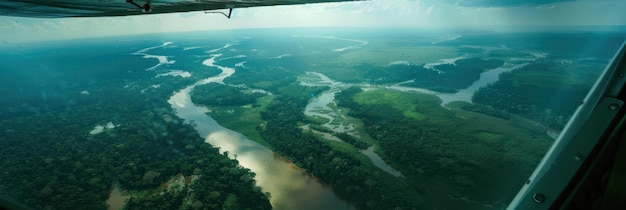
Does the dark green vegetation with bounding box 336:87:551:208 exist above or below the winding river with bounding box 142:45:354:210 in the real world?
above

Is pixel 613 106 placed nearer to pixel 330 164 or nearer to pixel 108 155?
pixel 330 164

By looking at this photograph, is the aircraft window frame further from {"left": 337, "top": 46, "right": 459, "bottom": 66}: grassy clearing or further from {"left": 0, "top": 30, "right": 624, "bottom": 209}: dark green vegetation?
{"left": 337, "top": 46, "right": 459, "bottom": 66}: grassy clearing

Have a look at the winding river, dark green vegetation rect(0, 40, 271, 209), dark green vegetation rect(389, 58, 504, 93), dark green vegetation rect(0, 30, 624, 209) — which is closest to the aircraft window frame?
dark green vegetation rect(0, 30, 624, 209)

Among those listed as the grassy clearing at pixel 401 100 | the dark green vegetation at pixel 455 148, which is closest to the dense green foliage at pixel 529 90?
the dark green vegetation at pixel 455 148

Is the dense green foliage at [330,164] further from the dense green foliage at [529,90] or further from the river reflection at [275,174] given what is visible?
the dense green foliage at [529,90]

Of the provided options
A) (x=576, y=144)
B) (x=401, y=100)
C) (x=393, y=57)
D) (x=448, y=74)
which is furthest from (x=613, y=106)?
(x=393, y=57)

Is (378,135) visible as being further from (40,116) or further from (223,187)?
(40,116)
